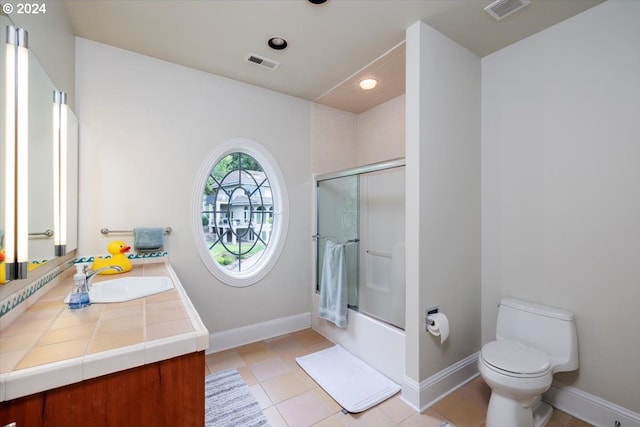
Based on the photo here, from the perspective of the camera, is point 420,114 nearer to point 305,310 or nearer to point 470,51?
point 470,51

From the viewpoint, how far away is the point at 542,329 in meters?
1.81

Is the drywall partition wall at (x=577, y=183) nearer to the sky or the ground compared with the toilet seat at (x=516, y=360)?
nearer to the sky

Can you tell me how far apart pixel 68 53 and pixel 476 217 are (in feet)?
10.3

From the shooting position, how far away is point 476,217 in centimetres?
222

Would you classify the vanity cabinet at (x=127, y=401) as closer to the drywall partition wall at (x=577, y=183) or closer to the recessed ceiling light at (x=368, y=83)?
the drywall partition wall at (x=577, y=183)

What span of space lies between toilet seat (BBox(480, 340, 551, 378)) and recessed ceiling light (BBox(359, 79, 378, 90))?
2307 millimetres

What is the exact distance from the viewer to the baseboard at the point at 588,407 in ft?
5.21

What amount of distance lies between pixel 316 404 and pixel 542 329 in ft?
5.13

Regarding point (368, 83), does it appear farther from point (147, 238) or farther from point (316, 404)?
point (316, 404)

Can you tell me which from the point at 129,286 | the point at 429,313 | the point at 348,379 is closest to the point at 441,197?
the point at 429,313

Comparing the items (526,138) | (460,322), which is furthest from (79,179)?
(526,138)

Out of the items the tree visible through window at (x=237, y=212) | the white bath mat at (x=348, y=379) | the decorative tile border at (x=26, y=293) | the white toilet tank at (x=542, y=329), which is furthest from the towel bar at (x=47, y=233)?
the white toilet tank at (x=542, y=329)

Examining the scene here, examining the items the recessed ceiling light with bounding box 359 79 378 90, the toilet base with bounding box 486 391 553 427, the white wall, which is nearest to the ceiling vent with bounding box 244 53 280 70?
the white wall

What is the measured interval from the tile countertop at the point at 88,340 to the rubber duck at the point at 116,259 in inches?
22.1
